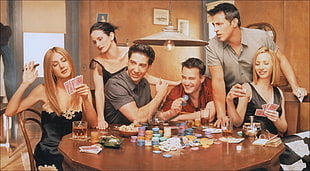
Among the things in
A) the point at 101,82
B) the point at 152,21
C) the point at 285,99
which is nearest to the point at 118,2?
the point at 152,21

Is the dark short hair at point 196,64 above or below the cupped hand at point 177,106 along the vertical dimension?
above

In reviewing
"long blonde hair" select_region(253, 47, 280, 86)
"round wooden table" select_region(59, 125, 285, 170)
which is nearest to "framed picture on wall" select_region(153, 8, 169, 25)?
"long blonde hair" select_region(253, 47, 280, 86)

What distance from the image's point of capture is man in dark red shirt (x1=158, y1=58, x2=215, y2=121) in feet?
10.8

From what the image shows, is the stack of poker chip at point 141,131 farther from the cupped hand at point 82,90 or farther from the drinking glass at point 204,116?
the cupped hand at point 82,90

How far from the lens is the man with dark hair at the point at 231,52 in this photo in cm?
317

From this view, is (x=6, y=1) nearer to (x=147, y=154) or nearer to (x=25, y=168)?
(x=25, y=168)

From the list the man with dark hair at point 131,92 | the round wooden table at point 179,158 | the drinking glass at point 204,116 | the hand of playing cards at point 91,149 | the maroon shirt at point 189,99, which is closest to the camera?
the round wooden table at point 179,158

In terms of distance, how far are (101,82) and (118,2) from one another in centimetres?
84

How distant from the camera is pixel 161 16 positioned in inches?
137

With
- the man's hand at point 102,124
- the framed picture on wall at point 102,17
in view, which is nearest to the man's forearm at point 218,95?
the man's hand at point 102,124

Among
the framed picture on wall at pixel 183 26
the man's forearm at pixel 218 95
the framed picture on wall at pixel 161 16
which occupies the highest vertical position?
the framed picture on wall at pixel 161 16

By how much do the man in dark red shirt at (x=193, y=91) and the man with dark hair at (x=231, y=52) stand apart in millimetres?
85

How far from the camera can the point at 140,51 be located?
320cm

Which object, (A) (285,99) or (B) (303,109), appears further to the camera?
(B) (303,109)
